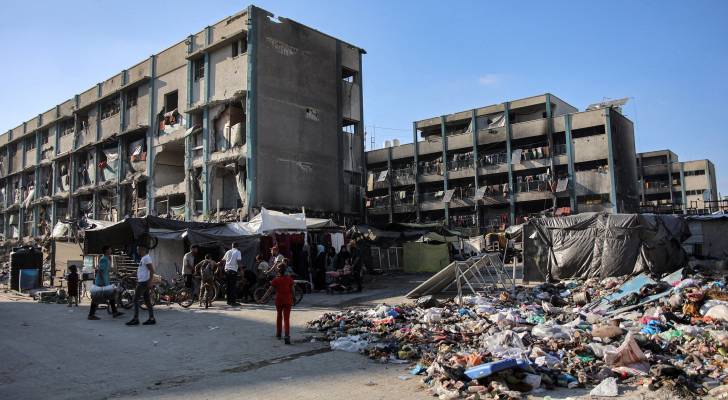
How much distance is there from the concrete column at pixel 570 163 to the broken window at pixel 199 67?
30703 mm

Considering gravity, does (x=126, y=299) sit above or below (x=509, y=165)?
below

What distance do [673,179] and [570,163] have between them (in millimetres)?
25156

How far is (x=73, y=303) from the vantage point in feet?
53.1

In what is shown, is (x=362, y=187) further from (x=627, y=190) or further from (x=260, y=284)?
(x=627, y=190)

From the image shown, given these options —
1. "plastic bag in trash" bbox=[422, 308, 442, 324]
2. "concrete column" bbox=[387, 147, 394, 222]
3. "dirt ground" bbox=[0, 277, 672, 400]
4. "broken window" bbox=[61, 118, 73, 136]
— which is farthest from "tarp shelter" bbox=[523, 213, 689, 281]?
"broken window" bbox=[61, 118, 73, 136]

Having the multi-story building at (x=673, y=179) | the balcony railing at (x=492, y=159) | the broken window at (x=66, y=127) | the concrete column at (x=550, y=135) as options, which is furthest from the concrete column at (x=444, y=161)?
the broken window at (x=66, y=127)

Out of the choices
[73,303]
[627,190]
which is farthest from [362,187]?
[627,190]

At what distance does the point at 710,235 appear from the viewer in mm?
21469

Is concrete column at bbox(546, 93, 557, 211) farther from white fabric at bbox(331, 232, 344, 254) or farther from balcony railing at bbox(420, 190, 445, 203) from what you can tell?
white fabric at bbox(331, 232, 344, 254)

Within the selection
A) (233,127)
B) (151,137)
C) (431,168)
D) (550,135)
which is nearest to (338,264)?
(233,127)

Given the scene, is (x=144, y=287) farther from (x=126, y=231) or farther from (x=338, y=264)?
(x=338, y=264)

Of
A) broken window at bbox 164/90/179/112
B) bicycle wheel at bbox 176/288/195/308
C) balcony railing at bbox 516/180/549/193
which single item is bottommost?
bicycle wheel at bbox 176/288/195/308

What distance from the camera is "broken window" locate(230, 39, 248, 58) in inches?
1142

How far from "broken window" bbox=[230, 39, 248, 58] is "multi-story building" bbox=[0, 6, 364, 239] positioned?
69mm
